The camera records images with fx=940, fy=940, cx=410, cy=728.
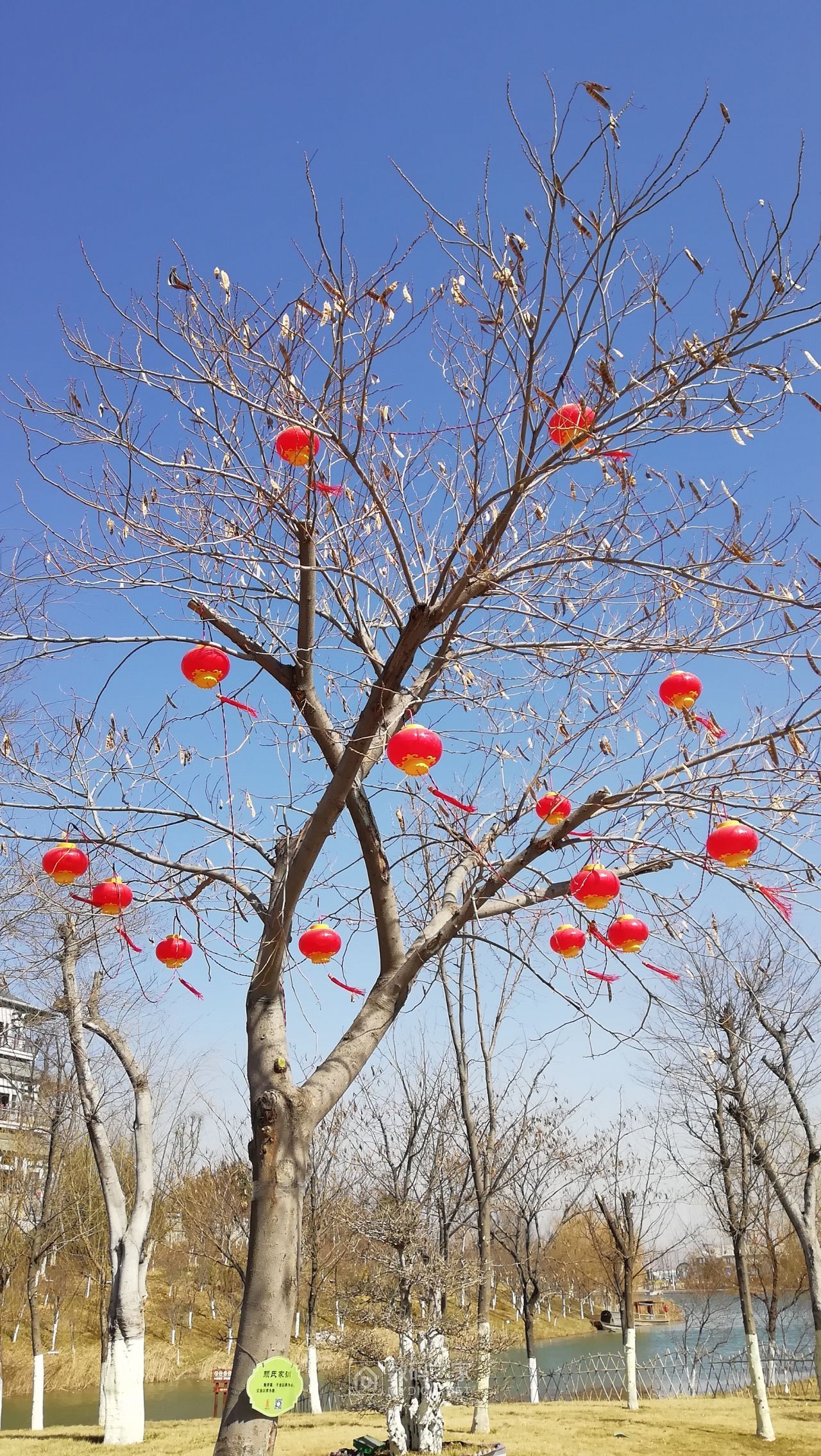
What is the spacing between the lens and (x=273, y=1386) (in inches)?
129

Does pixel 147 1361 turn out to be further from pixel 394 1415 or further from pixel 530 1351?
pixel 394 1415

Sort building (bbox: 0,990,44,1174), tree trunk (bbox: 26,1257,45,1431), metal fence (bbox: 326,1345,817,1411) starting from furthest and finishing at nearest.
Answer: metal fence (bbox: 326,1345,817,1411)
building (bbox: 0,990,44,1174)
tree trunk (bbox: 26,1257,45,1431)

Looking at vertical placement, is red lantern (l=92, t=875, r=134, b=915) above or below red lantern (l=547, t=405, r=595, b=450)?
below

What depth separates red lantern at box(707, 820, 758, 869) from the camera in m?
3.61

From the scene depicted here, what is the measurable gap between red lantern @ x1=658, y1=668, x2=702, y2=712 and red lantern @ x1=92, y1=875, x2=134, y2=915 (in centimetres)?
248

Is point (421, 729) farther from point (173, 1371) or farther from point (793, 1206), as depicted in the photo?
point (173, 1371)

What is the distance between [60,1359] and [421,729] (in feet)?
89.8

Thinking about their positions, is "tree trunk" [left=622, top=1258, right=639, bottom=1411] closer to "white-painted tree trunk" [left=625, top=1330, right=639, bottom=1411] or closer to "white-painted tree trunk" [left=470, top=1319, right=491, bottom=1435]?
"white-painted tree trunk" [left=625, top=1330, right=639, bottom=1411]

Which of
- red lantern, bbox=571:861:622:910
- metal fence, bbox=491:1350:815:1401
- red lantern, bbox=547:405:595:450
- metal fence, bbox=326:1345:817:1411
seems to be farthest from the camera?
metal fence, bbox=491:1350:815:1401

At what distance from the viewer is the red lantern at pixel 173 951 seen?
4523 millimetres

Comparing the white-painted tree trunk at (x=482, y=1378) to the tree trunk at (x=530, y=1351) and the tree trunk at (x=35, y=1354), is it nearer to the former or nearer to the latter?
the tree trunk at (x=530, y=1351)

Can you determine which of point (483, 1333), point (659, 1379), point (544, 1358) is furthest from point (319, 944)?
point (544, 1358)

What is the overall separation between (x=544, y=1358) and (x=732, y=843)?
29.1 metres

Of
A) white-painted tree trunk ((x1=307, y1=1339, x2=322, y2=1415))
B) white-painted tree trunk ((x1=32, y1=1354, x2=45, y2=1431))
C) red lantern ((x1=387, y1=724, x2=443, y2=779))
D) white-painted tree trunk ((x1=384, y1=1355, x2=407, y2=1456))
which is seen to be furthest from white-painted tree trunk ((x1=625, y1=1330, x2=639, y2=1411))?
red lantern ((x1=387, y1=724, x2=443, y2=779))
